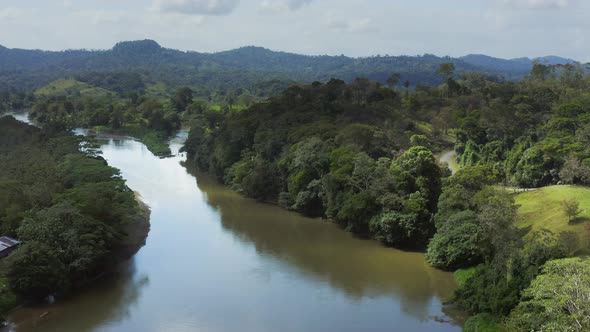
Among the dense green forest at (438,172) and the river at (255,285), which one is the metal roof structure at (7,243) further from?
the dense green forest at (438,172)

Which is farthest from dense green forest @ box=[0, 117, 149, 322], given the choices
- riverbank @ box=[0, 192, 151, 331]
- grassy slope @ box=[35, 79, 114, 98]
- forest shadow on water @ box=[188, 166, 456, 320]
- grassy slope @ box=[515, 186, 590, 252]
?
grassy slope @ box=[35, 79, 114, 98]

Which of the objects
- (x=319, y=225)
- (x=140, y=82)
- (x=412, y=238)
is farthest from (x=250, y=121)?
(x=140, y=82)

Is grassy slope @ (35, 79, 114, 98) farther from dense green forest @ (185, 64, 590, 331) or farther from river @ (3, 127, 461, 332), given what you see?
river @ (3, 127, 461, 332)

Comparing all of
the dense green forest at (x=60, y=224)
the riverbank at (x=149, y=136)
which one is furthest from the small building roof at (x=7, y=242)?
the riverbank at (x=149, y=136)

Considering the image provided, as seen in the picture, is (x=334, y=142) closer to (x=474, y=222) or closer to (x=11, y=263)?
(x=474, y=222)

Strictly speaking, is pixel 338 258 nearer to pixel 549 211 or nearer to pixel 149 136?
pixel 549 211

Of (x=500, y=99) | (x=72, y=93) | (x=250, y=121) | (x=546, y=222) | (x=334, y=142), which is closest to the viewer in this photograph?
(x=546, y=222)
